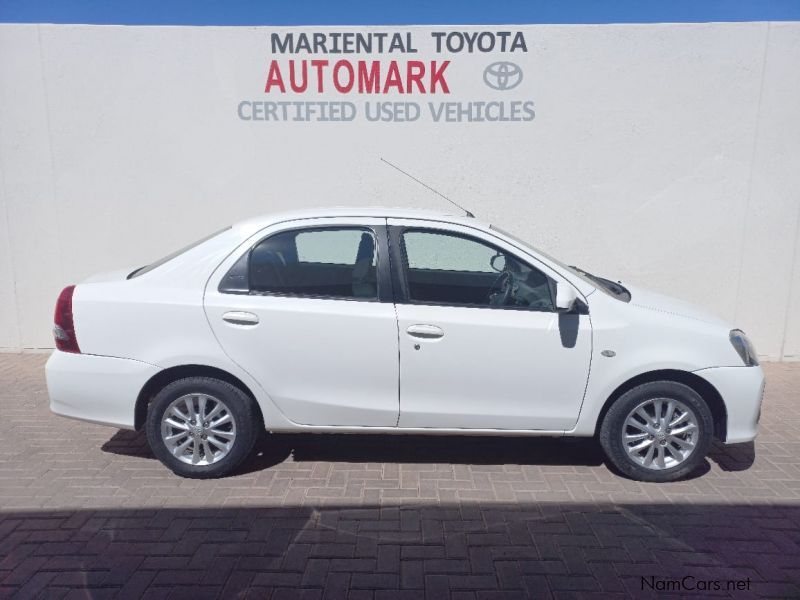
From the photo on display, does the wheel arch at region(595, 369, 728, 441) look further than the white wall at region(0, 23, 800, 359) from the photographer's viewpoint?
No

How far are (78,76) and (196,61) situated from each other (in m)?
1.28

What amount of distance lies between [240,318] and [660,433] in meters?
2.79

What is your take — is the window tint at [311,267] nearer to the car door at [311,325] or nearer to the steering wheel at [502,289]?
the car door at [311,325]

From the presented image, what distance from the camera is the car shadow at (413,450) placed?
4.36 m

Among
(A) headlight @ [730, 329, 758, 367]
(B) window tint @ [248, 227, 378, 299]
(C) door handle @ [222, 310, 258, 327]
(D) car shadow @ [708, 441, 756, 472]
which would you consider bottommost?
(D) car shadow @ [708, 441, 756, 472]

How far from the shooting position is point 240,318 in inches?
152

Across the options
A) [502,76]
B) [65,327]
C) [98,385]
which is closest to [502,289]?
[98,385]

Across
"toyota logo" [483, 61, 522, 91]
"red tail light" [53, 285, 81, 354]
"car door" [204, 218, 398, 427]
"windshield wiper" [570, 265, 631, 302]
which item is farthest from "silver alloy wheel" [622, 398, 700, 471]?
"toyota logo" [483, 61, 522, 91]

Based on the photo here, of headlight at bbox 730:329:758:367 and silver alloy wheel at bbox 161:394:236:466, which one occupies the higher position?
headlight at bbox 730:329:758:367

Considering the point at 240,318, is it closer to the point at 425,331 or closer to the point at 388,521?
the point at 425,331

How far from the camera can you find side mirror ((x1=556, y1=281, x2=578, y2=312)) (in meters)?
3.71

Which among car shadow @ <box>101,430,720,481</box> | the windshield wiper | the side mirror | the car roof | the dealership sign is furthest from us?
the dealership sign

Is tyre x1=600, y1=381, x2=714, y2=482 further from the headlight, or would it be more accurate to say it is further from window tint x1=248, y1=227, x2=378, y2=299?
window tint x1=248, y1=227, x2=378, y2=299

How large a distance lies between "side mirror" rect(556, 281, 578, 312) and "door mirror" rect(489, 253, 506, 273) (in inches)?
23.2
